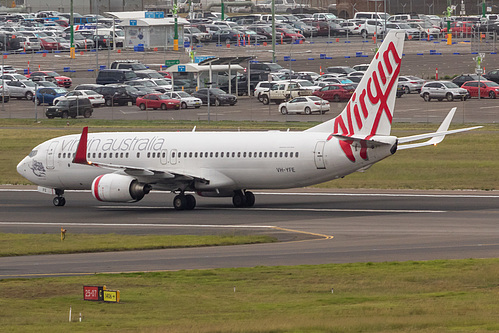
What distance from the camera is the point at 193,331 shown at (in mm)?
19891

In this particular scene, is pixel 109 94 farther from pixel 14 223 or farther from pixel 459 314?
pixel 459 314

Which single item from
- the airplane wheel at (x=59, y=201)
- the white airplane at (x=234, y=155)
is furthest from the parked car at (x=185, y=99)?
the airplane wheel at (x=59, y=201)

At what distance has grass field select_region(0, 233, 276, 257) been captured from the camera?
117 ft

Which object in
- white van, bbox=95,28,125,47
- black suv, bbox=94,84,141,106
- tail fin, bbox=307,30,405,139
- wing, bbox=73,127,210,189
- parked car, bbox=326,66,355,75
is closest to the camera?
→ tail fin, bbox=307,30,405,139

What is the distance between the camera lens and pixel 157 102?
312ft

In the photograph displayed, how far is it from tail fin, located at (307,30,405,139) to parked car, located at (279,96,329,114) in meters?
44.1

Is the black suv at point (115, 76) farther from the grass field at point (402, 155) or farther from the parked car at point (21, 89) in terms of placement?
the grass field at point (402, 155)

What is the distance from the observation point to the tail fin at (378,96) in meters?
42.3

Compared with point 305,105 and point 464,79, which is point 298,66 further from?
point 305,105

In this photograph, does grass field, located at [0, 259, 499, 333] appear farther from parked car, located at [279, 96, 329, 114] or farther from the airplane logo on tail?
parked car, located at [279, 96, 329, 114]

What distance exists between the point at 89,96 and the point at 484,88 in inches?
1484

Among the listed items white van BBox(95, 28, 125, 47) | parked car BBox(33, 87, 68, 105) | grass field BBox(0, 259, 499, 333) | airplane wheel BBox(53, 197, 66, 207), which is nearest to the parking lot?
parked car BBox(33, 87, 68, 105)

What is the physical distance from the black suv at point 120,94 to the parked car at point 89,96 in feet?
4.22

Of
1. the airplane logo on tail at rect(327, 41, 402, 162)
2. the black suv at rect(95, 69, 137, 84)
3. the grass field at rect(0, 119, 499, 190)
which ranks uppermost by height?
the airplane logo on tail at rect(327, 41, 402, 162)
